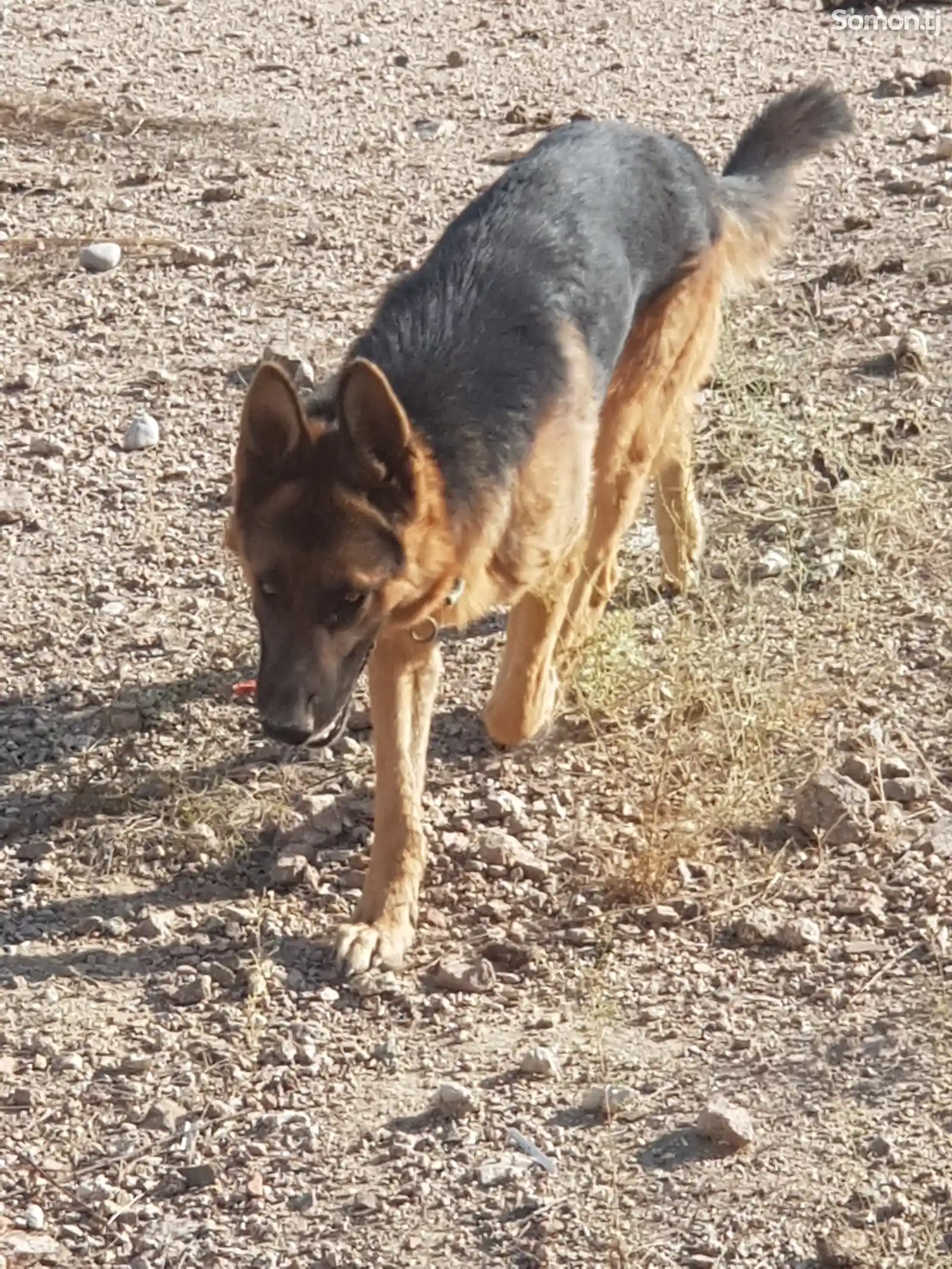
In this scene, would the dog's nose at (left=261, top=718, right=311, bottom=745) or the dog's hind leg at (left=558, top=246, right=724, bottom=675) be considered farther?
the dog's hind leg at (left=558, top=246, right=724, bottom=675)

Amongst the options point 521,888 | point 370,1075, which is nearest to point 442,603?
point 521,888

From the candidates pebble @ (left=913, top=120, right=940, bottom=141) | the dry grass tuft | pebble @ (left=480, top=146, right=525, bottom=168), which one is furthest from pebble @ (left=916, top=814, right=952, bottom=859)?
pebble @ (left=913, top=120, right=940, bottom=141)

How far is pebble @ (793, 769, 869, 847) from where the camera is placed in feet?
17.2

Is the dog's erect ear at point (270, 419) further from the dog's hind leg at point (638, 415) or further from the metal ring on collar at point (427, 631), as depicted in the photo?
the dog's hind leg at point (638, 415)

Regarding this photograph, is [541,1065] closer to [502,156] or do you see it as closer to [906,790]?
[906,790]

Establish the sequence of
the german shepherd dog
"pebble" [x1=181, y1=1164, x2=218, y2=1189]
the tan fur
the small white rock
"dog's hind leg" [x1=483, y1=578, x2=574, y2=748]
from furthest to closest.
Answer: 1. the small white rock
2. "dog's hind leg" [x1=483, y1=578, x2=574, y2=748]
3. the tan fur
4. the german shepherd dog
5. "pebble" [x1=181, y1=1164, x2=218, y2=1189]

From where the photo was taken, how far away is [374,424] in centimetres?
462

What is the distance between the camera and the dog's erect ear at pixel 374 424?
14.8ft

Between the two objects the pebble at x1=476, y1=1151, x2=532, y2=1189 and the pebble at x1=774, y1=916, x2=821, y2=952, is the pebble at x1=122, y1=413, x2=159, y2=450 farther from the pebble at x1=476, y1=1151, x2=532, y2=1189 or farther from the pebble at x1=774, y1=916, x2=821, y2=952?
the pebble at x1=476, y1=1151, x2=532, y2=1189

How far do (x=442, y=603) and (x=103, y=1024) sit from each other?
4.57ft

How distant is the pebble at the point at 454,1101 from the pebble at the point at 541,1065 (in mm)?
155

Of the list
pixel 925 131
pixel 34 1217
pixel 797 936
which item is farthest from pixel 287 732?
pixel 925 131

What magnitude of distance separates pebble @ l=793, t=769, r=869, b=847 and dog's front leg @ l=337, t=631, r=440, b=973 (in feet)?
3.58

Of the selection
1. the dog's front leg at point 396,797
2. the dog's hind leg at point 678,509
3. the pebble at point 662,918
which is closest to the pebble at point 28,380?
the dog's hind leg at point 678,509
